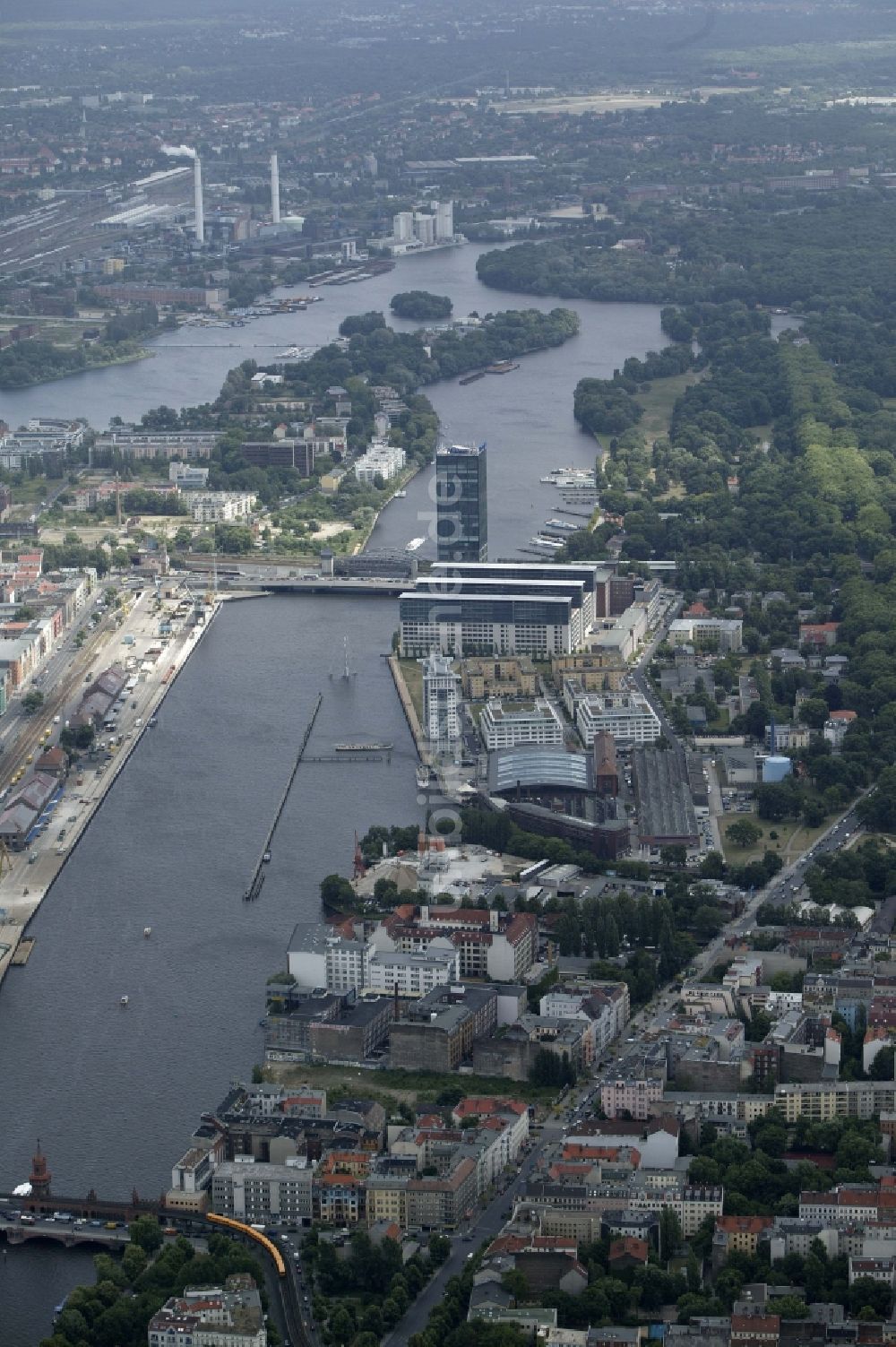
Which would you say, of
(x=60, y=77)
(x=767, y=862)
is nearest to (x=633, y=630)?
(x=767, y=862)

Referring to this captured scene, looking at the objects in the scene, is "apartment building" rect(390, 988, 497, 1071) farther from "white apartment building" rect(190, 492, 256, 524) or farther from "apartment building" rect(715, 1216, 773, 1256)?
"white apartment building" rect(190, 492, 256, 524)

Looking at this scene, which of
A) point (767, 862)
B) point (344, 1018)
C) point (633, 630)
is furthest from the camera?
point (633, 630)

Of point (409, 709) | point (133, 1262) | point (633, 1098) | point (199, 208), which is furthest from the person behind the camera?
point (199, 208)

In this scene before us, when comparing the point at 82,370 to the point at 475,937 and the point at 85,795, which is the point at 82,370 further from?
the point at 475,937

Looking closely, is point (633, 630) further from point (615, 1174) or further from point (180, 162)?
point (180, 162)

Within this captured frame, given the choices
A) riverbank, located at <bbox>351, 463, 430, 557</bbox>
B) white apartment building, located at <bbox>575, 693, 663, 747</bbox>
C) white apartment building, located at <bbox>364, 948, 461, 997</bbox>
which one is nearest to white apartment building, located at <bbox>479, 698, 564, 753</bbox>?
white apartment building, located at <bbox>575, 693, 663, 747</bbox>

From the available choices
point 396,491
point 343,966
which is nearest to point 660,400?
point 396,491

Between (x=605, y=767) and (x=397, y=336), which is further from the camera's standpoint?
(x=397, y=336)
